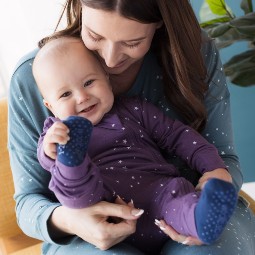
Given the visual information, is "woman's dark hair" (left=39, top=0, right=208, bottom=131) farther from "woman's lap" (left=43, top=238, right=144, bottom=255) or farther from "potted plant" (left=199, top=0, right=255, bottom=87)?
"potted plant" (left=199, top=0, right=255, bottom=87)

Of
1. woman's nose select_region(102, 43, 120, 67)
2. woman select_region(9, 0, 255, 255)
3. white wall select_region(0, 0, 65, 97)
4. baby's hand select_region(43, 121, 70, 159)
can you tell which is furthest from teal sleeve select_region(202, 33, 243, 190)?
white wall select_region(0, 0, 65, 97)

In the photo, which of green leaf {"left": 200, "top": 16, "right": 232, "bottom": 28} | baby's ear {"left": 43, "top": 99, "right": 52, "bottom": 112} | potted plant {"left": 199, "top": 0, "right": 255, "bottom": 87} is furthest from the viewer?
green leaf {"left": 200, "top": 16, "right": 232, "bottom": 28}

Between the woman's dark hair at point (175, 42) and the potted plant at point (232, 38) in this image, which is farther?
the potted plant at point (232, 38)

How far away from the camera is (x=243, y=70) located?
1820 mm

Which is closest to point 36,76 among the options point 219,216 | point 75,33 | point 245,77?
point 75,33

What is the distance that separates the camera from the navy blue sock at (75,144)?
0.96 m

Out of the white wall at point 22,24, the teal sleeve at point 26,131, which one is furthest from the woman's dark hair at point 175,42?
the white wall at point 22,24

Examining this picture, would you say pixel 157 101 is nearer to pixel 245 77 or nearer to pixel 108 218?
pixel 108 218

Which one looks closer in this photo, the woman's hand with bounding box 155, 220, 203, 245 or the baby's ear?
the woman's hand with bounding box 155, 220, 203, 245

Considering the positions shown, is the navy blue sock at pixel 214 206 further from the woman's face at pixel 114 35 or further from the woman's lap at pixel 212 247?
the woman's face at pixel 114 35

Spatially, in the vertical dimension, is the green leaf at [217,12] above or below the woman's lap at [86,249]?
above

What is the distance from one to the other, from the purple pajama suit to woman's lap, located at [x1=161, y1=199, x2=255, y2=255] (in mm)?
55

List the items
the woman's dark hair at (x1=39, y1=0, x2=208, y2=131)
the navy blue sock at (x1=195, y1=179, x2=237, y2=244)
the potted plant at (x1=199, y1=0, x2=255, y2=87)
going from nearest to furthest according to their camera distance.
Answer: the navy blue sock at (x1=195, y1=179, x2=237, y2=244), the woman's dark hair at (x1=39, y1=0, x2=208, y2=131), the potted plant at (x1=199, y1=0, x2=255, y2=87)

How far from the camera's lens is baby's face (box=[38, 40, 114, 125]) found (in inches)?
45.9
